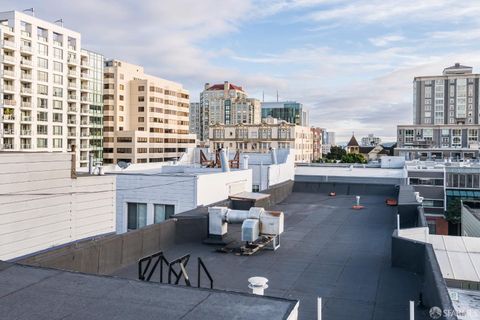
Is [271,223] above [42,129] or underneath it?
underneath

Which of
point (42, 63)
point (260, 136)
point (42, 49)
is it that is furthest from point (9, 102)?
point (260, 136)

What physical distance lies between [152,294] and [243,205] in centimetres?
1623

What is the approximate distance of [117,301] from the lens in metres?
6.45

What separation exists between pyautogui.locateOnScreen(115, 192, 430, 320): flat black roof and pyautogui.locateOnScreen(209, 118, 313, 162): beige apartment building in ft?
353

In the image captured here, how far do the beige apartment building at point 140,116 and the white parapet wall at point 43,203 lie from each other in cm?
9234

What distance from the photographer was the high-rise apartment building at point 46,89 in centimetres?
7647

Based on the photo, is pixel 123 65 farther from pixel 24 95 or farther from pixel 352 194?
pixel 352 194

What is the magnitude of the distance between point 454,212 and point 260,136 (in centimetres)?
7382

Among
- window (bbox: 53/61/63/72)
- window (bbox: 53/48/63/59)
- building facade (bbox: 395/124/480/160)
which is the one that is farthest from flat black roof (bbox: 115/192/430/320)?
building facade (bbox: 395/124/480/160)

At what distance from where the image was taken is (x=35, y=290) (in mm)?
6926

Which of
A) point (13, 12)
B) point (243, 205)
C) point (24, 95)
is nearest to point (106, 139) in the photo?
point (24, 95)

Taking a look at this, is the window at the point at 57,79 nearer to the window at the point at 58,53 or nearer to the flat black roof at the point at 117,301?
the window at the point at 58,53

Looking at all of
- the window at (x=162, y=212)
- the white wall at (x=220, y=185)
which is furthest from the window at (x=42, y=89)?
the window at (x=162, y=212)

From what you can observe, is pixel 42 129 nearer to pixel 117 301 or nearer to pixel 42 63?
pixel 42 63
